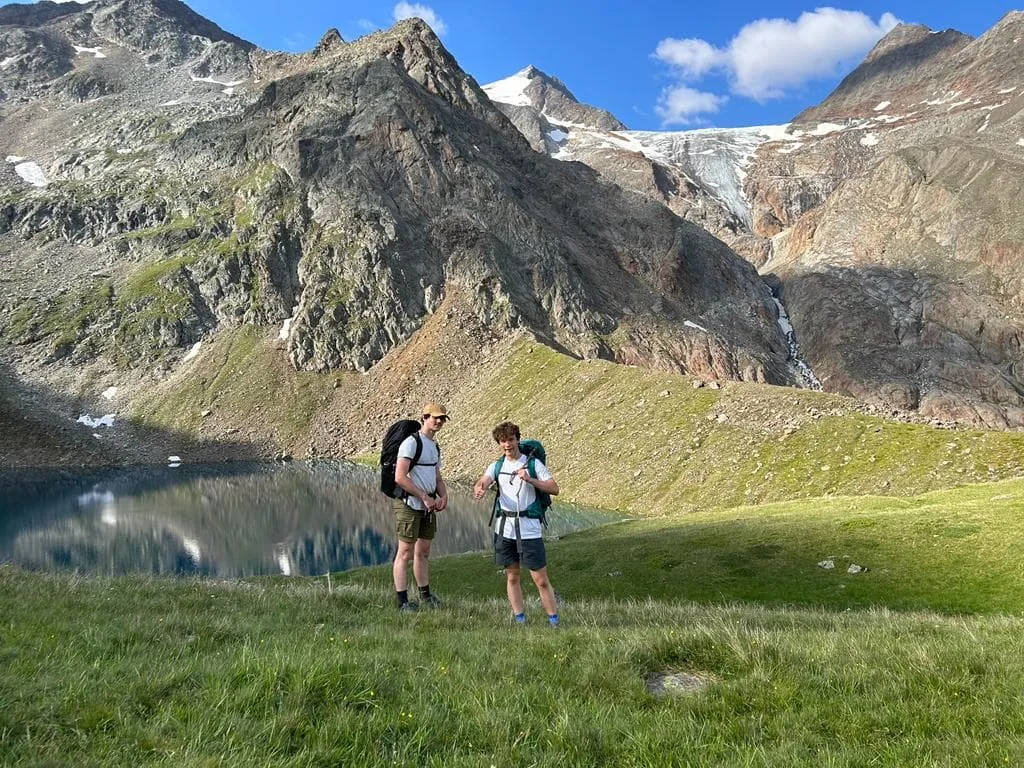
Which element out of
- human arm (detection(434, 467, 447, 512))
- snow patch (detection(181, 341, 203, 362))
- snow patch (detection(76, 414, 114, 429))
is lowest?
human arm (detection(434, 467, 447, 512))

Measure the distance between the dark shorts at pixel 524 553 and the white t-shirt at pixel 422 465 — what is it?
1.85 meters

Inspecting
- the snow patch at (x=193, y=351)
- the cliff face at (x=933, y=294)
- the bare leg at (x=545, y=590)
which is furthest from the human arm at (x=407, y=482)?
the cliff face at (x=933, y=294)

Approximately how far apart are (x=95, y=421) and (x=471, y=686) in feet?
425

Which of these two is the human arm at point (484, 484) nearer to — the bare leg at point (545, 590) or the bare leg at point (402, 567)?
the bare leg at point (545, 590)

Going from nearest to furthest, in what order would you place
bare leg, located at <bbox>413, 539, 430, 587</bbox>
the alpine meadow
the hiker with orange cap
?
the alpine meadow
the hiker with orange cap
bare leg, located at <bbox>413, 539, 430, 587</bbox>

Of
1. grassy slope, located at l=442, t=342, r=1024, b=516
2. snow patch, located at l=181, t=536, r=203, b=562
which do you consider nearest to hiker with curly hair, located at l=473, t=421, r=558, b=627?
snow patch, located at l=181, t=536, r=203, b=562

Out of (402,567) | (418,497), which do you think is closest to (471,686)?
(418,497)

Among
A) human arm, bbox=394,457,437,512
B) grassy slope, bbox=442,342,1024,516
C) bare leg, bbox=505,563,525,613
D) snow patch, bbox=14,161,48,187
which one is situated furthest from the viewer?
snow patch, bbox=14,161,48,187

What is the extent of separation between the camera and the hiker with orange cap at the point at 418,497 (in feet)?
43.2

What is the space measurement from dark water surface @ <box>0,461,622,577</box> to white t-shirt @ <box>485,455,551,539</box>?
26446mm

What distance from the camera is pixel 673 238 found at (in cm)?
16450

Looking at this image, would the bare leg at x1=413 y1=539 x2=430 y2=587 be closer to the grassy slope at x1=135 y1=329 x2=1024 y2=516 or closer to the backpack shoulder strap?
the backpack shoulder strap

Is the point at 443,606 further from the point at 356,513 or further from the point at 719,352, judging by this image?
the point at 719,352

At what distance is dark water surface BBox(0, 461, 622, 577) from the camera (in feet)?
151
